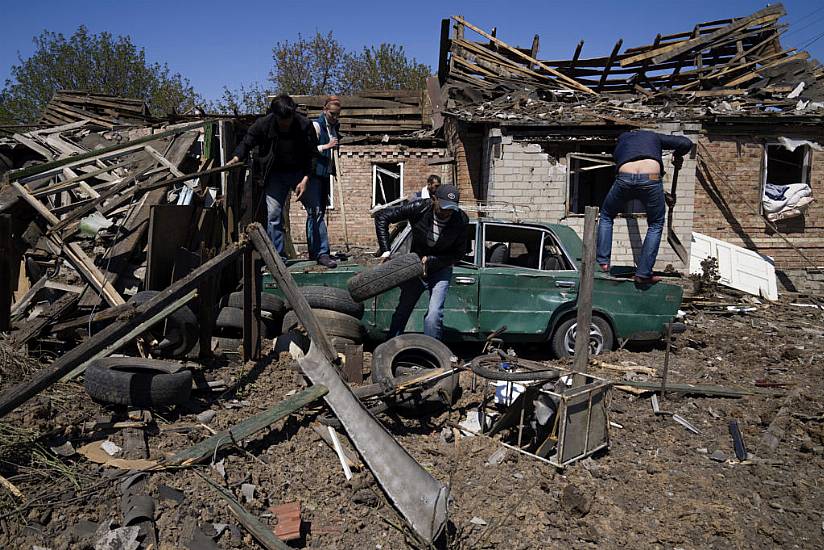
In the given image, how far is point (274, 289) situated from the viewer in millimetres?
6750

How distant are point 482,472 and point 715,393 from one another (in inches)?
117

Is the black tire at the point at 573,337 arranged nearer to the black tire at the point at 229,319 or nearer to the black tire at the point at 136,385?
the black tire at the point at 229,319

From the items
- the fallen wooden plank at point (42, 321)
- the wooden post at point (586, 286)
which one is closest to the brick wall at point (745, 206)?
the wooden post at point (586, 286)

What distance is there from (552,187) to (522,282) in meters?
6.88

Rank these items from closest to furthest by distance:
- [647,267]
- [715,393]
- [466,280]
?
[715,393] < [466,280] < [647,267]

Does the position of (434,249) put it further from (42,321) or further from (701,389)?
(42,321)

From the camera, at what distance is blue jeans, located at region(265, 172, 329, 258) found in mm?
7504

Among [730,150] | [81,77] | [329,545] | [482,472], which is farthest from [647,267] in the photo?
[81,77]

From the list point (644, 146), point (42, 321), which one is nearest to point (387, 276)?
point (42, 321)

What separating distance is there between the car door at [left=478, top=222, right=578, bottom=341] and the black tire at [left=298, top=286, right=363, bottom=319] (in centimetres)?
137

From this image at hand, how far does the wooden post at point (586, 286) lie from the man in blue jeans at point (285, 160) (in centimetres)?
341

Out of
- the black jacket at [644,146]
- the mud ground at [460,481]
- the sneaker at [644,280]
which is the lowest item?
the mud ground at [460,481]

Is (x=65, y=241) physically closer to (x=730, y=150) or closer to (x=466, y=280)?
(x=466, y=280)

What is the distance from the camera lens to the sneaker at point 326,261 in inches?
282
